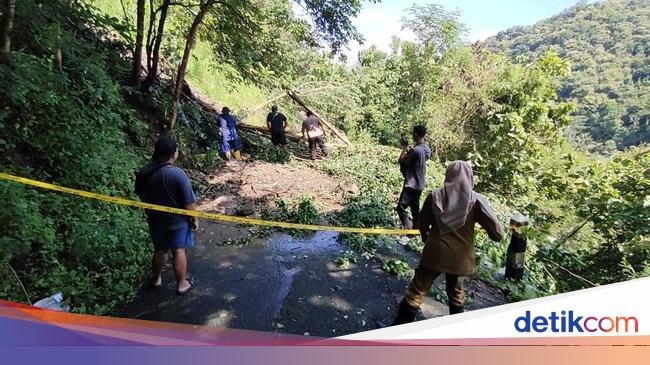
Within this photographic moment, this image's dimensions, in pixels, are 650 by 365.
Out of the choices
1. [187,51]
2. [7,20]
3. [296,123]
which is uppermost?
[187,51]

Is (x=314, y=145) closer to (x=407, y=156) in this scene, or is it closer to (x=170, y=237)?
(x=407, y=156)

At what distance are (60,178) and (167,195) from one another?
2.04 m

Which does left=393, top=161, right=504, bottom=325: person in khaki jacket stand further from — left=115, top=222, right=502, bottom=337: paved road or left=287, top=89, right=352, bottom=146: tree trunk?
A: left=287, top=89, right=352, bottom=146: tree trunk

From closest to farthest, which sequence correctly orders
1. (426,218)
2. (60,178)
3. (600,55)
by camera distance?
(426,218) < (60,178) < (600,55)

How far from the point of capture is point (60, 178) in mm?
5062

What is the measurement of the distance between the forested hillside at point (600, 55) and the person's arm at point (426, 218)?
11.6 meters

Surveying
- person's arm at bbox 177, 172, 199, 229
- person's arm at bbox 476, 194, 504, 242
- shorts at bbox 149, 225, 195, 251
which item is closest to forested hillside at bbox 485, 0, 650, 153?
person's arm at bbox 476, 194, 504, 242

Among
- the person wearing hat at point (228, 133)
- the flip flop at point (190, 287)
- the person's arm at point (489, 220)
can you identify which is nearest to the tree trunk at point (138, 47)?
the person wearing hat at point (228, 133)

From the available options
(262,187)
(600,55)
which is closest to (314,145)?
(262,187)

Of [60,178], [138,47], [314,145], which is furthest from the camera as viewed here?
[314,145]

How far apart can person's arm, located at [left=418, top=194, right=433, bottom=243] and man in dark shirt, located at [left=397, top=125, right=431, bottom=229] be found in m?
2.10

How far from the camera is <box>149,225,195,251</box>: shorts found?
4.05m

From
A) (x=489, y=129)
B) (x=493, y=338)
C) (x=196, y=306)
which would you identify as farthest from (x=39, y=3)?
(x=489, y=129)

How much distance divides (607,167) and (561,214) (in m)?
1.77
